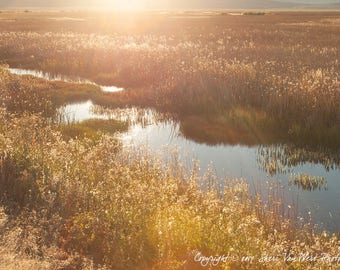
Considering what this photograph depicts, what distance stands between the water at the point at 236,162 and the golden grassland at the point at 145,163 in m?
0.50

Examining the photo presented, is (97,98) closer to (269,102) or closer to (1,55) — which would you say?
(269,102)

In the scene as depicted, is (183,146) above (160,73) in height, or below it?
below

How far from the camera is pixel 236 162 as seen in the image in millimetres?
13109

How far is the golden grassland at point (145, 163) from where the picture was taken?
20.9 ft

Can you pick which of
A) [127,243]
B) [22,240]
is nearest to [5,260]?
[22,240]

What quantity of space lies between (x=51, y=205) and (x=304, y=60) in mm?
22060

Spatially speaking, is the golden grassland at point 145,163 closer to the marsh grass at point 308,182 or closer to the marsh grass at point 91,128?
the marsh grass at point 91,128

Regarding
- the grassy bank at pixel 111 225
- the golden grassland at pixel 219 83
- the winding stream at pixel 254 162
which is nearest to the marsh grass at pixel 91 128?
the winding stream at pixel 254 162

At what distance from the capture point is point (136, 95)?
21.0 m

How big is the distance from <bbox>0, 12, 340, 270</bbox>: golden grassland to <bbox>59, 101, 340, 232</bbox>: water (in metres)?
0.50

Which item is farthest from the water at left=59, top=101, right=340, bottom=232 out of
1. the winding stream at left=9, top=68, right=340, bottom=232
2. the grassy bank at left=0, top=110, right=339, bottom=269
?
the grassy bank at left=0, top=110, right=339, bottom=269

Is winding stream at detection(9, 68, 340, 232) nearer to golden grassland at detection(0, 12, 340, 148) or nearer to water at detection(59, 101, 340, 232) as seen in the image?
water at detection(59, 101, 340, 232)

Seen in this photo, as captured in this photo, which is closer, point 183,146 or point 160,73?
point 183,146

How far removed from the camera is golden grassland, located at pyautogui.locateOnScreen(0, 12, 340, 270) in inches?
251
